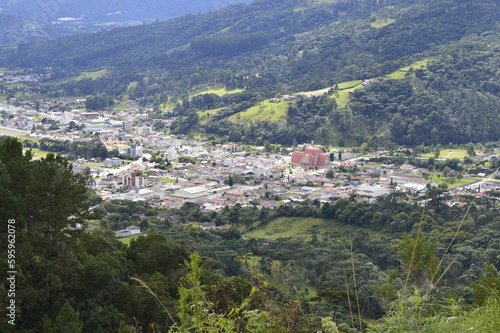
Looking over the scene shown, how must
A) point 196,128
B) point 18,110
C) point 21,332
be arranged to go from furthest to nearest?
point 18,110, point 196,128, point 21,332

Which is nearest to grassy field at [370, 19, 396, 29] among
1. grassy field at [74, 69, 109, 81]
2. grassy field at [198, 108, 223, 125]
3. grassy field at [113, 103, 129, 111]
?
grassy field at [198, 108, 223, 125]

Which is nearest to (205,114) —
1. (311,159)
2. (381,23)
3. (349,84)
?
(349,84)

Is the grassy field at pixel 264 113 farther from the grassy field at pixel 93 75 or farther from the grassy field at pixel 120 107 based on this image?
the grassy field at pixel 93 75

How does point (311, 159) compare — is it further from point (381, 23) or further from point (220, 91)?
point (381, 23)

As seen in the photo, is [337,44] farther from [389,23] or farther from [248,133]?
[248,133]

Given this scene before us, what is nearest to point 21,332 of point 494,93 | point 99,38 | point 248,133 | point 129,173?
point 129,173
